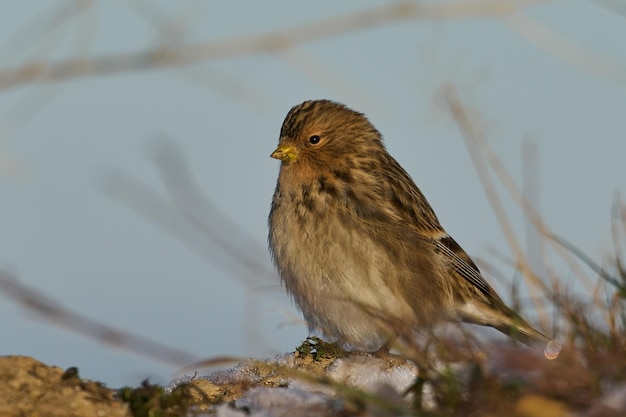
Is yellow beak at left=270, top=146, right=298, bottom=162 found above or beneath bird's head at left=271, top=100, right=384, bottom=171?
beneath

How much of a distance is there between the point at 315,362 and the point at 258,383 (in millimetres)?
758

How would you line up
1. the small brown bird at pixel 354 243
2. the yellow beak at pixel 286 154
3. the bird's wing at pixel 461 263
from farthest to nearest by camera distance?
the yellow beak at pixel 286 154
the bird's wing at pixel 461 263
the small brown bird at pixel 354 243

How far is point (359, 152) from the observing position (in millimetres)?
7484

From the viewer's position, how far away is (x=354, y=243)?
6344mm

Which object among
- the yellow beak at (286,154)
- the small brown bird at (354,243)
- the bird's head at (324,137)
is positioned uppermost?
the bird's head at (324,137)

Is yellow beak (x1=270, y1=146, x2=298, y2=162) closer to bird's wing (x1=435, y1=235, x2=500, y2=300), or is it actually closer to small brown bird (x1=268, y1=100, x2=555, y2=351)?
small brown bird (x1=268, y1=100, x2=555, y2=351)

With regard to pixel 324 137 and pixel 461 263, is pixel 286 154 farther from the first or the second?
pixel 461 263

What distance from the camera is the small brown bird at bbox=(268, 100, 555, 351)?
623 cm

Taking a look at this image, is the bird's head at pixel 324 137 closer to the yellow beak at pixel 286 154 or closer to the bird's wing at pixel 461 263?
the yellow beak at pixel 286 154

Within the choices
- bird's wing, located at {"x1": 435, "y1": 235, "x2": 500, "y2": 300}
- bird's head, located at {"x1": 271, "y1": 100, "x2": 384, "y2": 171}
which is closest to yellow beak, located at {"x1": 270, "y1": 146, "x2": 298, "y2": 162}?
bird's head, located at {"x1": 271, "y1": 100, "x2": 384, "y2": 171}

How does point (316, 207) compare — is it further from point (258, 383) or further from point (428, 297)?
point (258, 383)

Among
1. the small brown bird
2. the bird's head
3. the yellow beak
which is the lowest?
the small brown bird

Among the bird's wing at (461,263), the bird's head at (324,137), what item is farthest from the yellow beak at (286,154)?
the bird's wing at (461,263)

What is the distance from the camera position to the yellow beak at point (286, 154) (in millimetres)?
6984
